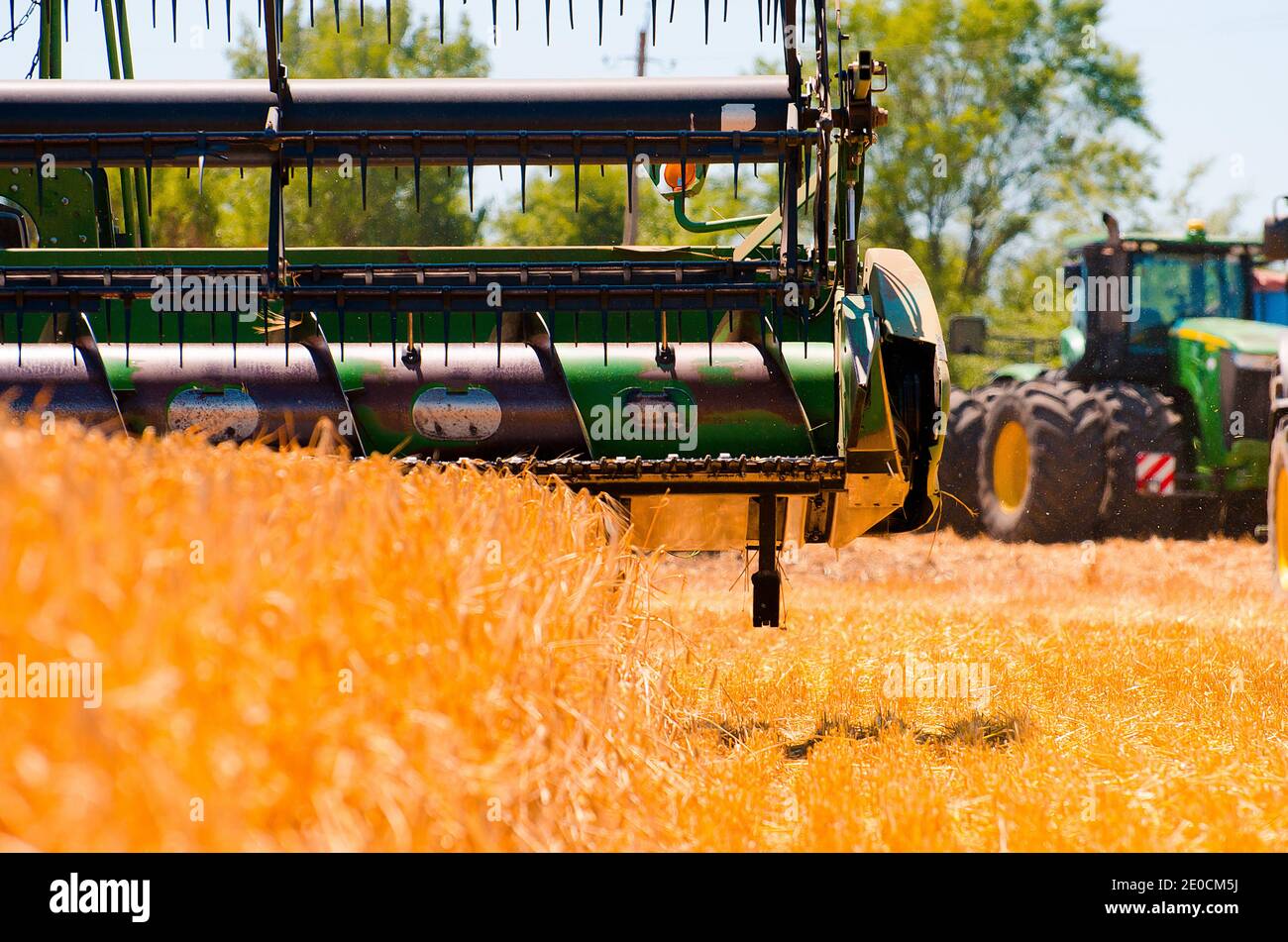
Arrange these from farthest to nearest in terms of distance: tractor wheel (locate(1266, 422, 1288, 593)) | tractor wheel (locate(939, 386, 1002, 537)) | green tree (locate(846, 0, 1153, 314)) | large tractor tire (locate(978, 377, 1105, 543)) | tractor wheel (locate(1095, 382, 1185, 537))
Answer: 1. green tree (locate(846, 0, 1153, 314))
2. tractor wheel (locate(939, 386, 1002, 537))
3. large tractor tire (locate(978, 377, 1105, 543))
4. tractor wheel (locate(1095, 382, 1185, 537))
5. tractor wheel (locate(1266, 422, 1288, 593))

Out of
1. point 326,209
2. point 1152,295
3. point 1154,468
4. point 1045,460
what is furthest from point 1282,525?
point 326,209

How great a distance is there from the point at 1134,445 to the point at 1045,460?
2.27 ft

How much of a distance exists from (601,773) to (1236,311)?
11636 millimetres

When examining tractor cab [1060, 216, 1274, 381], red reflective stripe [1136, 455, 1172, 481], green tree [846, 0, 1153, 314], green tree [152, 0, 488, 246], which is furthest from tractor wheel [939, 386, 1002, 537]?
green tree [846, 0, 1153, 314]

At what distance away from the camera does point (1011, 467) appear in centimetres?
1371

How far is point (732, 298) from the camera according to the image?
5.46m

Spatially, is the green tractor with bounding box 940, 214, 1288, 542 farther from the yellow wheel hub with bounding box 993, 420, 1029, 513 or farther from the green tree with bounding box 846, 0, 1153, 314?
the green tree with bounding box 846, 0, 1153, 314

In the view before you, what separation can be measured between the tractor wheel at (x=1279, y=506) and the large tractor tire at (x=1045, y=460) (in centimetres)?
279

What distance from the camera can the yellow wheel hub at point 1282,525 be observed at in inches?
370

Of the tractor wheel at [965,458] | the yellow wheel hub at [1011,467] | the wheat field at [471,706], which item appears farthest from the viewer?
the tractor wheel at [965,458]

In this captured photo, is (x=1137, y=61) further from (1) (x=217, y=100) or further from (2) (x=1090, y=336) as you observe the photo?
(1) (x=217, y=100)

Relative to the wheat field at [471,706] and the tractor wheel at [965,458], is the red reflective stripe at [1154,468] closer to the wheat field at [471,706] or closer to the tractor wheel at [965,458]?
the tractor wheel at [965,458]

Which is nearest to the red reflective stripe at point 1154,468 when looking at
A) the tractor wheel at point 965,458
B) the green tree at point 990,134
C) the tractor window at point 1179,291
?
the tractor window at point 1179,291

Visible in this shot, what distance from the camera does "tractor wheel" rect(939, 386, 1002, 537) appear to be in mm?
14141
